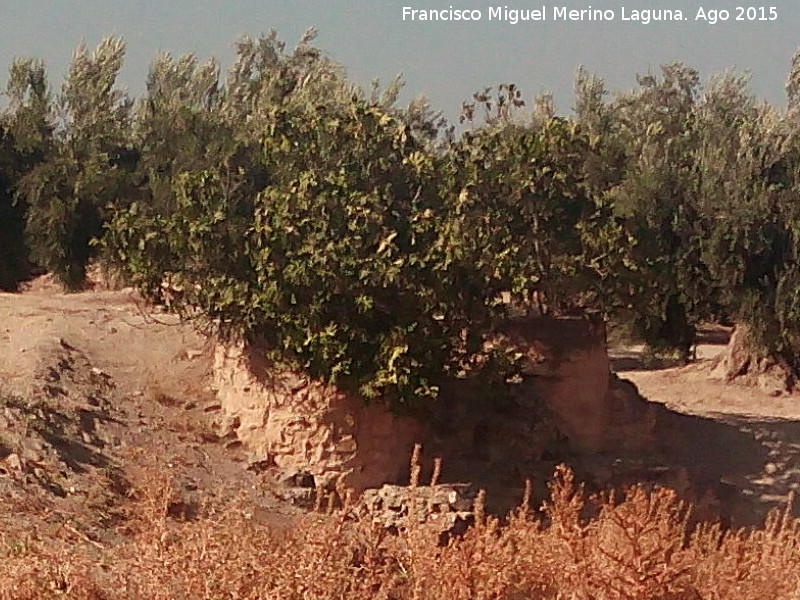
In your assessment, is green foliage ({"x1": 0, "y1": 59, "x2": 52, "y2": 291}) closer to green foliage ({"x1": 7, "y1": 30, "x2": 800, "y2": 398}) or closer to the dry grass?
green foliage ({"x1": 7, "y1": 30, "x2": 800, "y2": 398})

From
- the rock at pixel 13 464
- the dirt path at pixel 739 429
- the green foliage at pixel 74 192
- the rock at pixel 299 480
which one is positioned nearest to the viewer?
the rock at pixel 13 464

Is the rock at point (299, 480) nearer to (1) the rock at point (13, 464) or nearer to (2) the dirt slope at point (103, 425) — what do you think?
(2) the dirt slope at point (103, 425)

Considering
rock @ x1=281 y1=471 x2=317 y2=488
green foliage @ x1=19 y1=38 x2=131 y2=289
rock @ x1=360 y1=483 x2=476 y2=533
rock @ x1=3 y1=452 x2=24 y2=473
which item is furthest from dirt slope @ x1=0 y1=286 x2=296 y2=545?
green foliage @ x1=19 y1=38 x2=131 y2=289

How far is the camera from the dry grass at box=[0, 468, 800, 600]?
5188 mm

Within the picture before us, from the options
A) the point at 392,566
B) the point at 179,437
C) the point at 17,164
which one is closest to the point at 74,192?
the point at 17,164

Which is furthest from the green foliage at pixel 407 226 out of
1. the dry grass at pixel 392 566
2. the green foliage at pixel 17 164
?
the dry grass at pixel 392 566

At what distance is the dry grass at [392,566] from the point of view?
519 centimetres

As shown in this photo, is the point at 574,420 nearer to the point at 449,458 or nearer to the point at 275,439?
the point at 449,458

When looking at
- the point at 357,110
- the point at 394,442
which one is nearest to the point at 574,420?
the point at 394,442

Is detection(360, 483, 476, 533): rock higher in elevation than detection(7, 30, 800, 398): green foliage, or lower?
lower

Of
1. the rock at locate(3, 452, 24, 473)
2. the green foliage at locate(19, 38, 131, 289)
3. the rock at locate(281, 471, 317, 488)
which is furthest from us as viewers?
the green foliage at locate(19, 38, 131, 289)

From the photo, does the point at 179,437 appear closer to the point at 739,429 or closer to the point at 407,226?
the point at 407,226

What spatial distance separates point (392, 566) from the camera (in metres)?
5.79

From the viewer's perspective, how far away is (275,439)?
1195 cm
